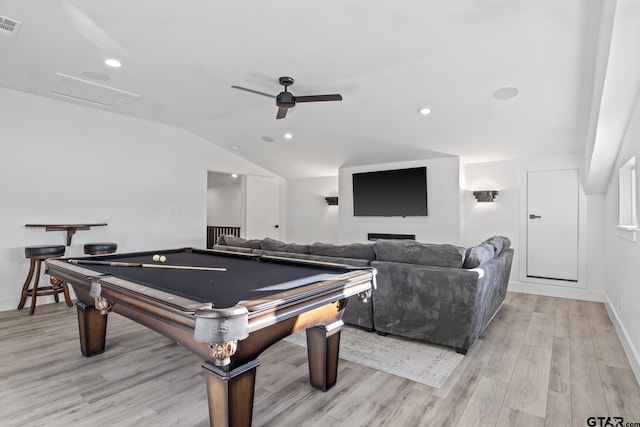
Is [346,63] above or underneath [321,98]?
above

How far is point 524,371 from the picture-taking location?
2.38m

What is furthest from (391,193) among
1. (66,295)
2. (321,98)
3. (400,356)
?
(66,295)

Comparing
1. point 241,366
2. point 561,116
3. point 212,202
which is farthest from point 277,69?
point 212,202

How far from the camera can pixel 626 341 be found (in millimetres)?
2674

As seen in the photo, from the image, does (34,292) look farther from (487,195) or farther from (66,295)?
(487,195)

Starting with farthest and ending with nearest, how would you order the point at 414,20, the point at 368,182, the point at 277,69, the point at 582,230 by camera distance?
the point at 368,182
the point at 582,230
the point at 277,69
the point at 414,20

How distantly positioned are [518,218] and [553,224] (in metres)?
0.45

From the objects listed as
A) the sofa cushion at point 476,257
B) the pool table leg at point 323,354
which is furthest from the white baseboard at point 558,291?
the pool table leg at point 323,354

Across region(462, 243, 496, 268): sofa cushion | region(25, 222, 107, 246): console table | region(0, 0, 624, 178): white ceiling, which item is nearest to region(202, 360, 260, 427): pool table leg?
region(462, 243, 496, 268): sofa cushion

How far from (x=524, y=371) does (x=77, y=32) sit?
4.59 metres

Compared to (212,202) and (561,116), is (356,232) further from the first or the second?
(212,202)

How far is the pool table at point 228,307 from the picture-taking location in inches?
50.1

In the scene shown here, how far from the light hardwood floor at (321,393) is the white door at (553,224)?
183 cm

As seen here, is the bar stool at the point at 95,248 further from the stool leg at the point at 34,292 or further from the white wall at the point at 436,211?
the white wall at the point at 436,211
